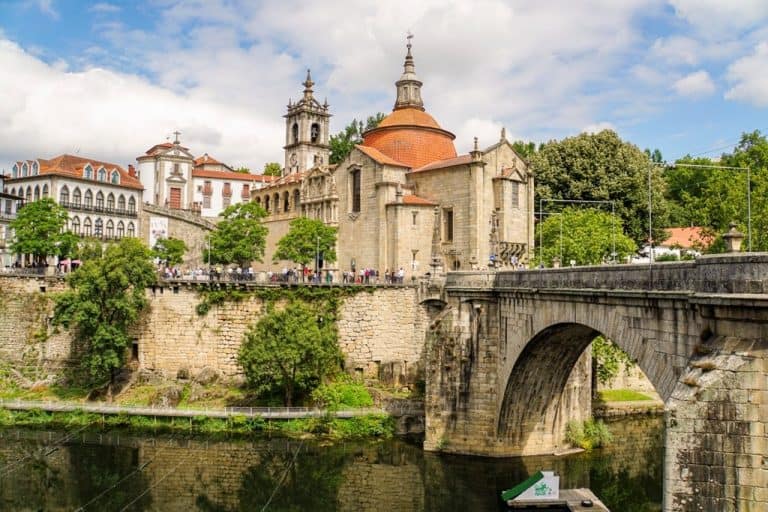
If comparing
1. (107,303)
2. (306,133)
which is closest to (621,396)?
(107,303)

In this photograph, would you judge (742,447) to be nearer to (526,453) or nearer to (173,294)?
Result: (526,453)

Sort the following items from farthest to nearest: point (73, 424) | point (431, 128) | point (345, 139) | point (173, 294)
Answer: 1. point (345, 139)
2. point (431, 128)
3. point (173, 294)
4. point (73, 424)

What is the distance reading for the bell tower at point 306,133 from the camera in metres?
78.3

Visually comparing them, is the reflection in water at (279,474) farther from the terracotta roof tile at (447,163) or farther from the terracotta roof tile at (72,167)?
the terracotta roof tile at (72,167)

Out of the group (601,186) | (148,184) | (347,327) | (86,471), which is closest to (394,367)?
(347,327)

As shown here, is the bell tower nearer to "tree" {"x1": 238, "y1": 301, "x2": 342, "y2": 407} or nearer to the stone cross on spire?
the stone cross on spire

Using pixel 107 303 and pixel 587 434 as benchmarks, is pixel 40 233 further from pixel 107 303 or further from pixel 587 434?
pixel 587 434

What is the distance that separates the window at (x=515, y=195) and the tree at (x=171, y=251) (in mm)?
31574

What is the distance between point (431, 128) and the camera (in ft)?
178

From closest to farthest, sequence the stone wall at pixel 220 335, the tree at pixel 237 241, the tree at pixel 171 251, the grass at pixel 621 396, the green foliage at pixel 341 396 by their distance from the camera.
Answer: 1. the green foliage at pixel 341 396
2. the grass at pixel 621 396
3. the stone wall at pixel 220 335
4. the tree at pixel 237 241
5. the tree at pixel 171 251

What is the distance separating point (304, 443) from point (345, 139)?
64687 mm

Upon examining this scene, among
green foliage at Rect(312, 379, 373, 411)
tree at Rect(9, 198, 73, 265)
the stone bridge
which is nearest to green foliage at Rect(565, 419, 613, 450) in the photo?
the stone bridge

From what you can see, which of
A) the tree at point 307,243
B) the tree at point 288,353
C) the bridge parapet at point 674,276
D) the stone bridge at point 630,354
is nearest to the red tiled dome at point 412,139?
the tree at point 307,243

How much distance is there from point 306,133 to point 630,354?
65.2 meters
